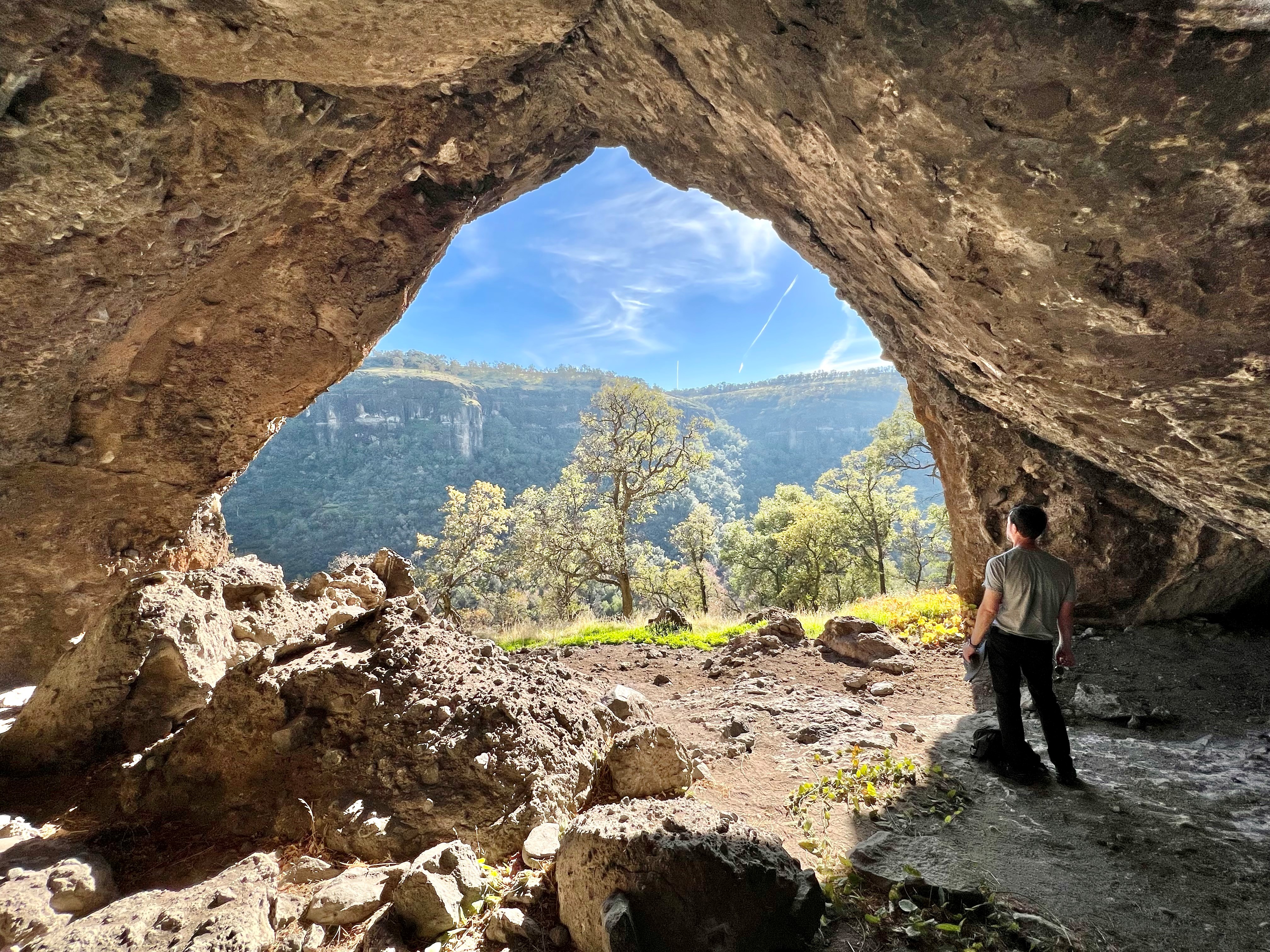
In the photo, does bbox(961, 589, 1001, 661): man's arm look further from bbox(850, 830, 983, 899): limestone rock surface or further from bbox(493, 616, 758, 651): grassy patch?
bbox(493, 616, 758, 651): grassy patch

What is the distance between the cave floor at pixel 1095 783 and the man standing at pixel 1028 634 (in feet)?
0.81

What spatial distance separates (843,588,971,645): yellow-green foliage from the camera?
8062 mm

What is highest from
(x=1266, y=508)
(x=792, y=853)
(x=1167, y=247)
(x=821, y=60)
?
(x=821, y=60)

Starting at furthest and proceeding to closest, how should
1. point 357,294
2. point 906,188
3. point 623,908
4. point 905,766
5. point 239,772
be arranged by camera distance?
point 357,294 < point 905,766 < point 906,188 < point 239,772 < point 623,908

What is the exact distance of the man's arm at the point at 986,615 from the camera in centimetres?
374

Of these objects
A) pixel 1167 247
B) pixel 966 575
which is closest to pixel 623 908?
pixel 1167 247

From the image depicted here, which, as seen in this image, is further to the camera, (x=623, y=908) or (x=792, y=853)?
(x=792, y=853)

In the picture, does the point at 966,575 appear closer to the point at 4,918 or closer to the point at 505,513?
the point at 4,918

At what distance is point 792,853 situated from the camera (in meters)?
2.98

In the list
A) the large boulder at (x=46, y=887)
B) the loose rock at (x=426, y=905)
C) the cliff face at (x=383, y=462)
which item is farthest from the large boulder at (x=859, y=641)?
the cliff face at (x=383, y=462)

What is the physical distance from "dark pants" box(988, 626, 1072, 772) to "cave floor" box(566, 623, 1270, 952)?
7.4 inches

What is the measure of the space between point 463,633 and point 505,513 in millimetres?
16124

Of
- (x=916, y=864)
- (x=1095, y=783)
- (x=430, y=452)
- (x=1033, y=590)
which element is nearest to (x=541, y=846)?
(x=916, y=864)

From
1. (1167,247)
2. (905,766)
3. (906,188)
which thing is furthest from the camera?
(905,766)
